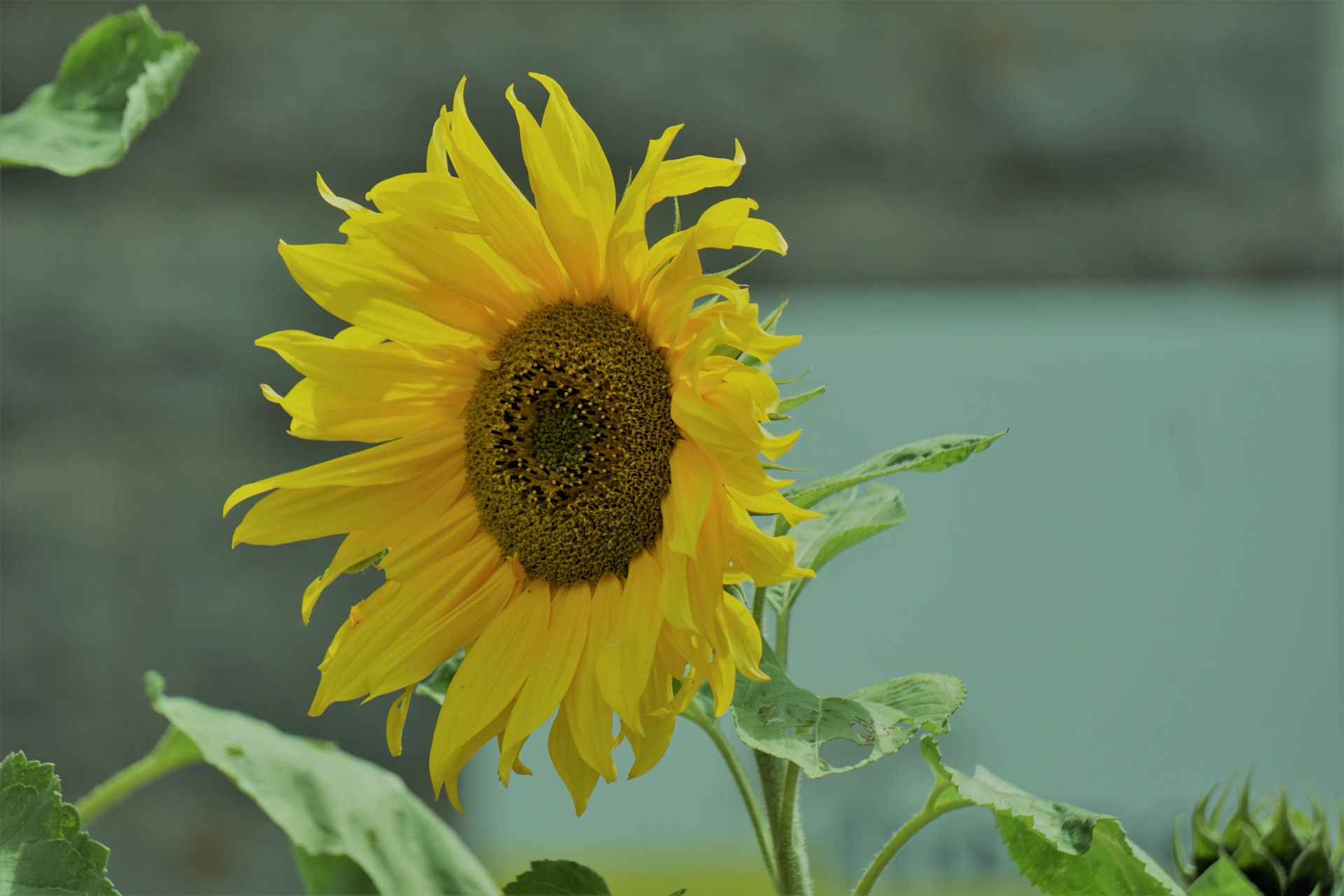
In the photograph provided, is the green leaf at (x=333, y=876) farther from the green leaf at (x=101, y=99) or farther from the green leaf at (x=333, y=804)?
the green leaf at (x=101, y=99)

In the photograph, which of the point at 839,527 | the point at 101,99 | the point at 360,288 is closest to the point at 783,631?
the point at 839,527

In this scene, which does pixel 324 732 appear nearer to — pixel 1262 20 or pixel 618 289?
pixel 618 289

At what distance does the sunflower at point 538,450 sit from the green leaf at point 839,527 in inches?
1.9

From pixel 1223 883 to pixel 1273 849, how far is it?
1.1 inches

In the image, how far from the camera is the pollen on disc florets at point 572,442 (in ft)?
0.94

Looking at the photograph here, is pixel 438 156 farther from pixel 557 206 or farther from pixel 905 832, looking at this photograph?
pixel 905 832

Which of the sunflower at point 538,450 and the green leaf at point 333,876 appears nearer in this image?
the sunflower at point 538,450

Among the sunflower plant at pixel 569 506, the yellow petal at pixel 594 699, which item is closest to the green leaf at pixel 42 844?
the sunflower plant at pixel 569 506

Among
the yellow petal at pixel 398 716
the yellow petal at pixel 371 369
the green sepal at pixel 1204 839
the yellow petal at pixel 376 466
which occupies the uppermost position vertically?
the yellow petal at pixel 371 369

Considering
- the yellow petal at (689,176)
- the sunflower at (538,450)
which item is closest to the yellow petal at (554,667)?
the sunflower at (538,450)

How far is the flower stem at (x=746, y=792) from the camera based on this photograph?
11.2 inches

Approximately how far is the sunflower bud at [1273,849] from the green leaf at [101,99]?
0.33 metres

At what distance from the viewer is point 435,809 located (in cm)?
145

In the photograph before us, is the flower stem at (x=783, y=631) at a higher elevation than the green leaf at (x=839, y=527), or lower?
lower
